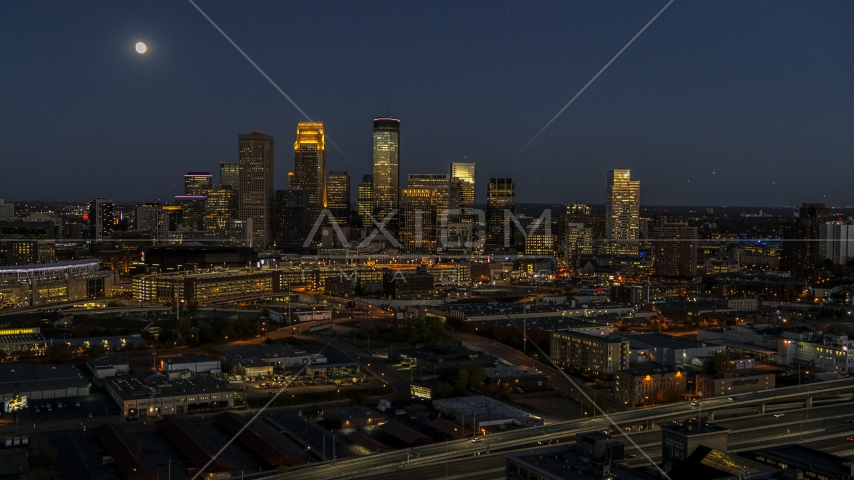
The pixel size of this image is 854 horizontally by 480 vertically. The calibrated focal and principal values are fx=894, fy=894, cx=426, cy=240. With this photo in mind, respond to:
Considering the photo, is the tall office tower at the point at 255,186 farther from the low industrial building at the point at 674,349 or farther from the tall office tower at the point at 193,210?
the low industrial building at the point at 674,349

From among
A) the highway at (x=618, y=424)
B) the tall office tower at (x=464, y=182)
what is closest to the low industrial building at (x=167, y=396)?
the highway at (x=618, y=424)

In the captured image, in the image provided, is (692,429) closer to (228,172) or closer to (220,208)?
(220,208)

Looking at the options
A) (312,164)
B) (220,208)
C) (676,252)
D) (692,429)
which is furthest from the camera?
(220,208)

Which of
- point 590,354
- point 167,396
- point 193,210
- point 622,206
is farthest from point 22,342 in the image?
point 622,206

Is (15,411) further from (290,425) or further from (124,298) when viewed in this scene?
(124,298)

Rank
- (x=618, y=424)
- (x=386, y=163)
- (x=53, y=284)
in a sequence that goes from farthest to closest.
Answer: (x=386, y=163) → (x=53, y=284) → (x=618, y=424)

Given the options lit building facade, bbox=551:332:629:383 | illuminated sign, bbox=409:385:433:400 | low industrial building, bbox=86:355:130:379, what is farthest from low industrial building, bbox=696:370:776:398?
low industrial building, bbox=86:355:130:379

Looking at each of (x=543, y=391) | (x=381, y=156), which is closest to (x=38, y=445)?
(x=543, y=391)
